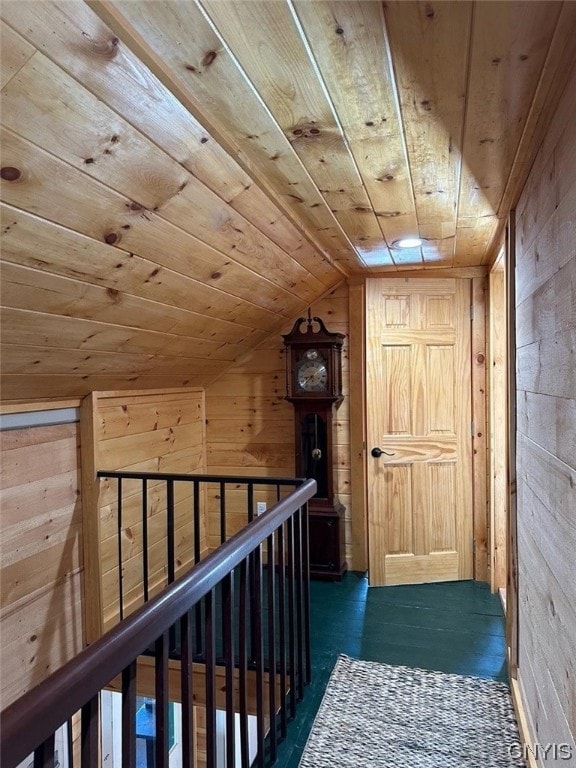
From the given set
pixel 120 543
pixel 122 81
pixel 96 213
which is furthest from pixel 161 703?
pixel 120 543

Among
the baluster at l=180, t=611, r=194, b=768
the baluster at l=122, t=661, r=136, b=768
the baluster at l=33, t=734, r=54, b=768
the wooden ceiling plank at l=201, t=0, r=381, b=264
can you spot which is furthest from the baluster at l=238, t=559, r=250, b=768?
the wooden ceiling plank at l=201, t=0, r=381, b=264

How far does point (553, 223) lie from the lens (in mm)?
1400

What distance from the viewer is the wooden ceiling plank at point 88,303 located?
1538 mm

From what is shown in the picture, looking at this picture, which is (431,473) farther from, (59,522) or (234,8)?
(234,8)

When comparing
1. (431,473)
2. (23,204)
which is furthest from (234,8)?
(431,473)

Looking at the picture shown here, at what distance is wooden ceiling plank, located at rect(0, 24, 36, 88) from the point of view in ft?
3.10

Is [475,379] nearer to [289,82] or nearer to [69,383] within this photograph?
[69,383]

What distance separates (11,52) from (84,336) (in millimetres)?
1206

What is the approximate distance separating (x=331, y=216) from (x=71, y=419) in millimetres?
1624

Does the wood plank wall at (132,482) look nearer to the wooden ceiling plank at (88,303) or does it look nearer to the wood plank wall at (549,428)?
the wooden ceiling plank at (88,303)

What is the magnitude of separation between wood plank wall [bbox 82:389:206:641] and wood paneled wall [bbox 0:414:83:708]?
0.07 m

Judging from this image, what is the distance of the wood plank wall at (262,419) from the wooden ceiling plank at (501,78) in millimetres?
2059

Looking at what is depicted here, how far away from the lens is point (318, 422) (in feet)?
11.9

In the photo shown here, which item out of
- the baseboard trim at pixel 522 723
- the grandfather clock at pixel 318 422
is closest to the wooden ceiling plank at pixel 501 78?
the grandfather clock at pixel 318 422
